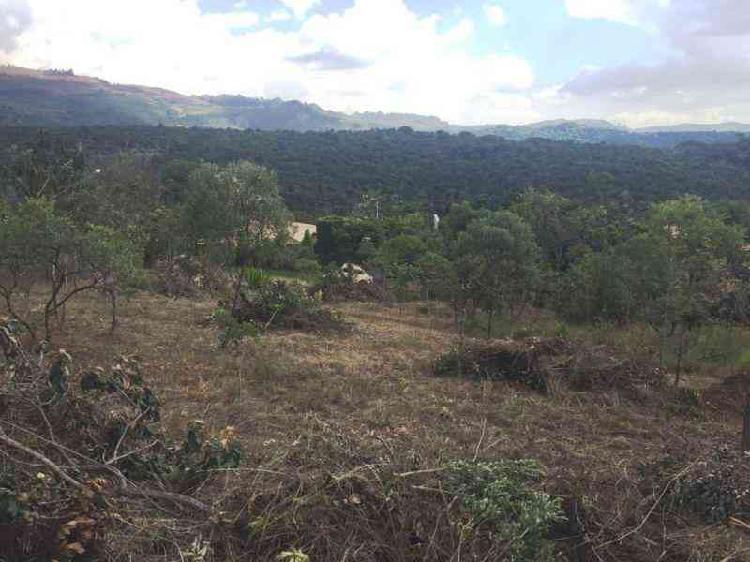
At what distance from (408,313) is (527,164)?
66980 millimetres

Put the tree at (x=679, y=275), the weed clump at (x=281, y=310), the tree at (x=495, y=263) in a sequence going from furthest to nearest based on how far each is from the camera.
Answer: the tree at (x=495, y=263)
the weed clump at (x=281, y=310)
the tree at (x=679, y=275)

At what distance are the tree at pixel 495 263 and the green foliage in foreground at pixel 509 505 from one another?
26.6 ft

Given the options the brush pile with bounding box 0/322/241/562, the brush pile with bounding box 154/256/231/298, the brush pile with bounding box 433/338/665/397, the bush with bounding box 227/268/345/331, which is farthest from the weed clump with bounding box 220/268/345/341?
the brush pile with bounding box 0/322/241/562

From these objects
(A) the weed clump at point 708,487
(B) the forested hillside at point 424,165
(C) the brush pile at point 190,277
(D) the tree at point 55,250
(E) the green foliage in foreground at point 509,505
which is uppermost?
(B) the forested hillside at point 424,165

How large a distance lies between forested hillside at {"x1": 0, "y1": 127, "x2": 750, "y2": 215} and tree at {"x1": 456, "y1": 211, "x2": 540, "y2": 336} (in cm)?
2441

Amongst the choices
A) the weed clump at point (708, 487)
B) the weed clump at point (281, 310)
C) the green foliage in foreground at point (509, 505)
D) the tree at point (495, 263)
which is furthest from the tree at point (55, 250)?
the weed clump at point (708, 487)

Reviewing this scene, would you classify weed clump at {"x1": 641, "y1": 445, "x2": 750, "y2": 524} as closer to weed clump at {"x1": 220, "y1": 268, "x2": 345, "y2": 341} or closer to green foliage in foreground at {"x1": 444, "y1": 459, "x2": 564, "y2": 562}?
green foliage in foreground at {"x1": 444, "y1": 459, "x2": 564, "y2": 562}

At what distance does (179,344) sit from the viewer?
28.5 feet

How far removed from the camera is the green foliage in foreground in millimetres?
3131

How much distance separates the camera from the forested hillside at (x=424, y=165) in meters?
53.8

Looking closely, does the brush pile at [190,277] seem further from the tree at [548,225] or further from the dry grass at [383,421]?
the tree at [548,225]

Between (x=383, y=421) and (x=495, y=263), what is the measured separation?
6493 millimetres

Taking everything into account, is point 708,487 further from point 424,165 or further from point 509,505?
point 424,165

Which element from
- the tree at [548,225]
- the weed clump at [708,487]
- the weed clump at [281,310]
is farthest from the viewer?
the tree at [548,225]
